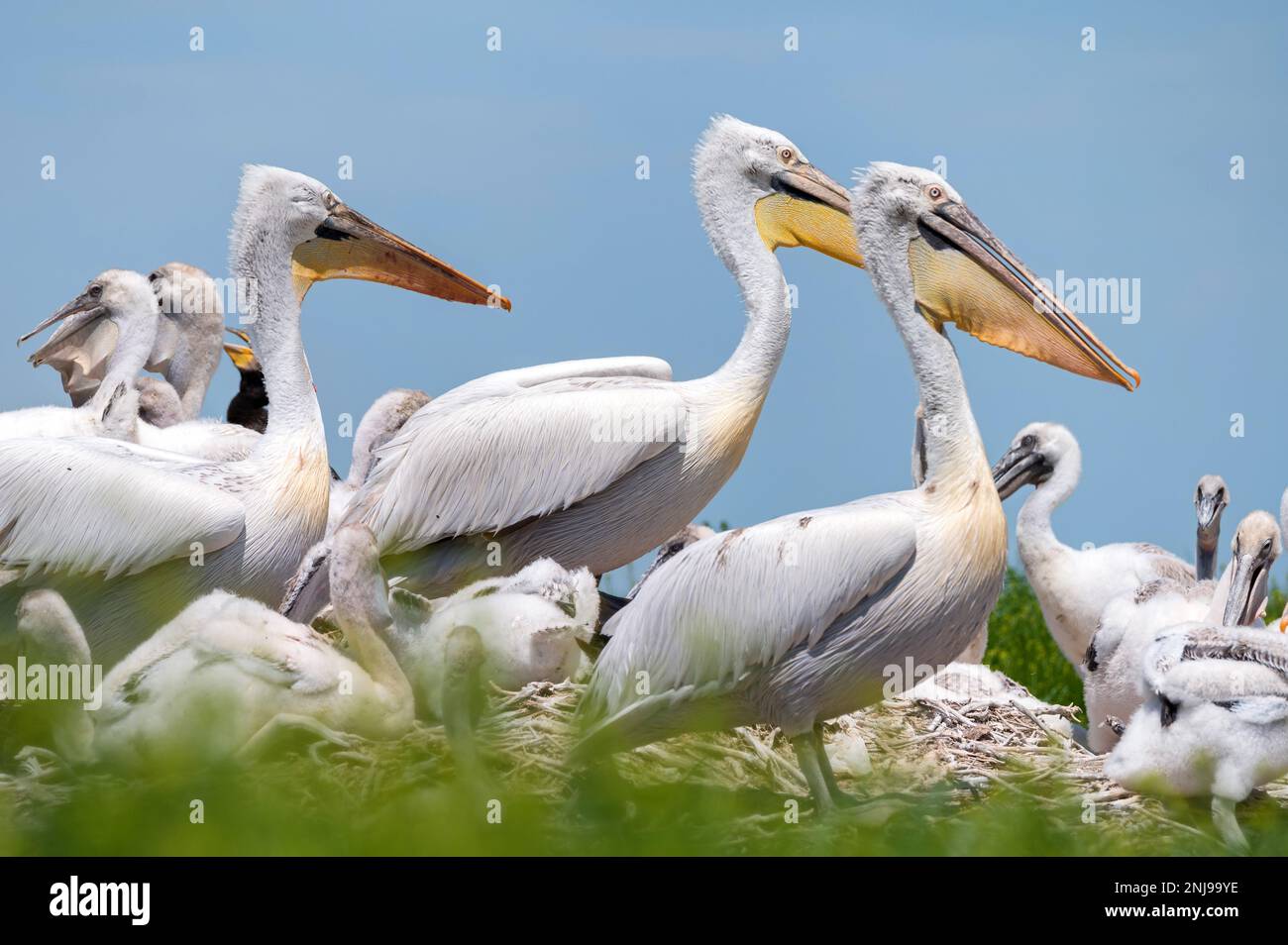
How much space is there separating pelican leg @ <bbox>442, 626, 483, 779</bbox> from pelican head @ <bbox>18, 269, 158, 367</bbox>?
2.86 meters

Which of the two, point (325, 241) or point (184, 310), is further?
point (184, 310)

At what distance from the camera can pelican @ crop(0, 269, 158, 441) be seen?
6.60 m

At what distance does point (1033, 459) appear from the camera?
805cm

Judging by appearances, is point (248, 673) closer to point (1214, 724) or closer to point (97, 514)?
point (97, 514)

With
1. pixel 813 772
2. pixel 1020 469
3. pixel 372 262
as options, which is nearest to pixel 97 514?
pixel 372 262

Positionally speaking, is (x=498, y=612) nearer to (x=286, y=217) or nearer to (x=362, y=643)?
(x=362, y=643)

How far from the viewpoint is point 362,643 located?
5.19m

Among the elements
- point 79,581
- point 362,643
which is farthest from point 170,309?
point 362,643

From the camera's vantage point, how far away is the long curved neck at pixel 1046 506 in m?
7.63

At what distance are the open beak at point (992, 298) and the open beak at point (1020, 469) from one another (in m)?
2.41

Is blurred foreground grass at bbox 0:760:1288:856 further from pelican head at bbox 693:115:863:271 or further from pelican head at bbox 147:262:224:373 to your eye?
pelican head at bbox 147:262:224:373

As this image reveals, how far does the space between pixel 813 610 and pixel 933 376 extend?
33.1 inches
